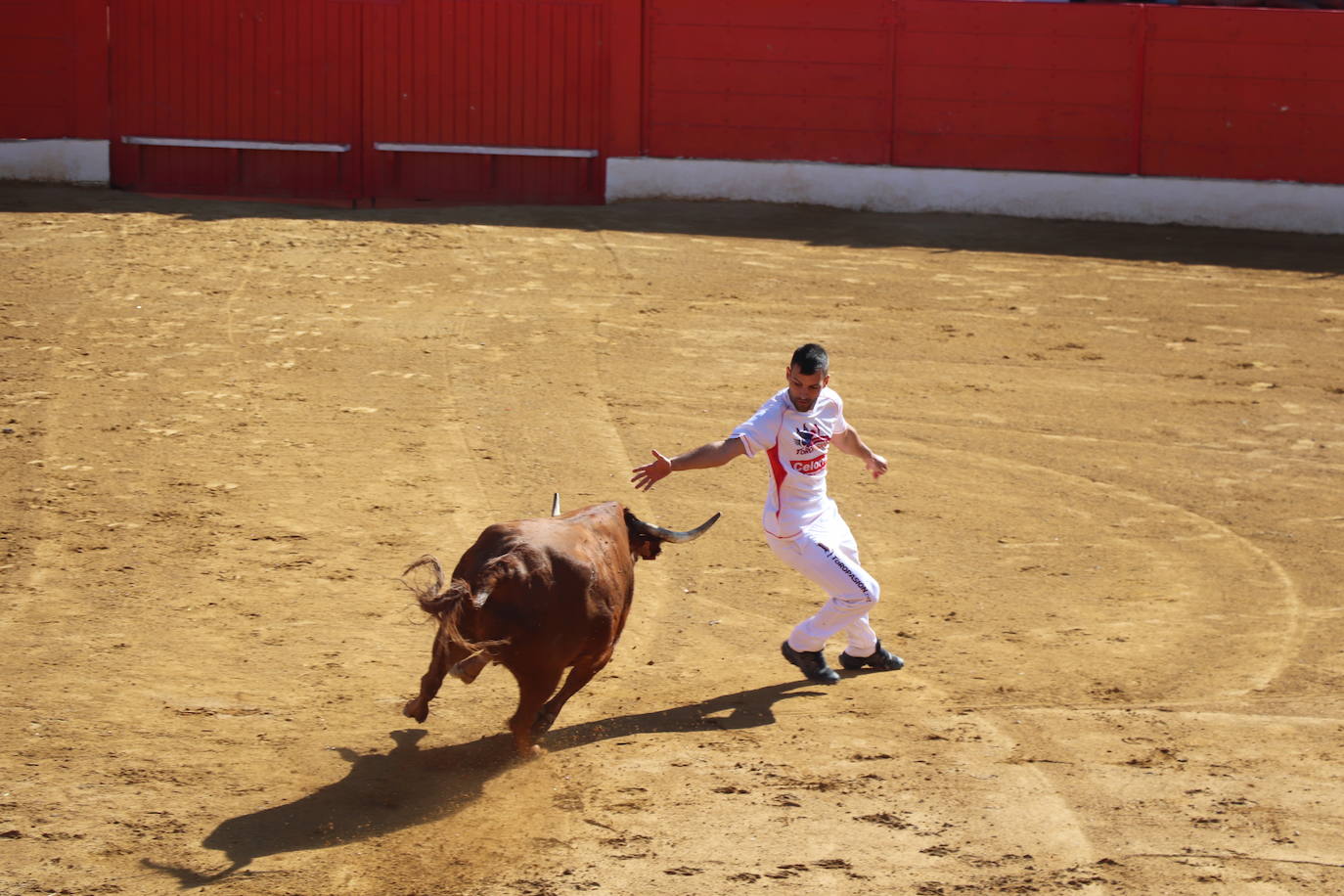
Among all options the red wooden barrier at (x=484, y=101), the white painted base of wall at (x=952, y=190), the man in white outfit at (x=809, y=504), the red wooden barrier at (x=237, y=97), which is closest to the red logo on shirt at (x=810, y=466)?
the man in white outfit at (x=809, y=504)

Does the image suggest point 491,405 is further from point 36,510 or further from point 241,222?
point 241,222

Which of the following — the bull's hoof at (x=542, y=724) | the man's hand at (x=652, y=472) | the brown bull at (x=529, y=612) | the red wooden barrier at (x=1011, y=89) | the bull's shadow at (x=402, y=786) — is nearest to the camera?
the bull's shadow at (x=402, y=786)

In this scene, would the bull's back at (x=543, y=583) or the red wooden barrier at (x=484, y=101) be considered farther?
the red wooden barrier at (x=484, y=101)

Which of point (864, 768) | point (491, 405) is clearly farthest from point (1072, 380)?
point (864, 768)

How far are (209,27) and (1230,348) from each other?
35.5ft

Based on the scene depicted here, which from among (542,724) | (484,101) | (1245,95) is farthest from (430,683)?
(1245,95)

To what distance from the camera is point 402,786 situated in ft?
16.6

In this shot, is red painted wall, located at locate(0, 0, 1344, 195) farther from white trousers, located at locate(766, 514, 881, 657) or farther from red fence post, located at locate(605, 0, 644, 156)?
white trousers, located at locate(766, 514, 881, 657)

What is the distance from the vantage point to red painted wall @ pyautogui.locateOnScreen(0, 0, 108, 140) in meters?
15.2

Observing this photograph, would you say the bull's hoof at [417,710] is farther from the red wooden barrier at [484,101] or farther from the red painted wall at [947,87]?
the red painted wall at [947,87]

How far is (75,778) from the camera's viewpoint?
4.91 metres

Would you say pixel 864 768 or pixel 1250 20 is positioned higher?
pixel 1250 20

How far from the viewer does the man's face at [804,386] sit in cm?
584

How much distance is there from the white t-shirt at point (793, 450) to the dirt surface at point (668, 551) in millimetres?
749
